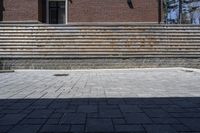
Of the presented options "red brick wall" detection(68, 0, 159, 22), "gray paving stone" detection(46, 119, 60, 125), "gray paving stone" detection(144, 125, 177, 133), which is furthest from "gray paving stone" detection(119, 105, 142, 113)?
"red brick wall" detection(68, 0, 159, 22)

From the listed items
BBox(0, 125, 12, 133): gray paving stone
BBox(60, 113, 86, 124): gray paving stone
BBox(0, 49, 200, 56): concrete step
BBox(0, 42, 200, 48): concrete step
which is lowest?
BBox(0, 125, 12, 133): gray paving stone

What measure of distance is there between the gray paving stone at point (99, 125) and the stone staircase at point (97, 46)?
13731 millimetres

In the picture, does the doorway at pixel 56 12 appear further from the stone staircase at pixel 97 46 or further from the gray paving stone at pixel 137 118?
the gray paving stone at pixel 137 118

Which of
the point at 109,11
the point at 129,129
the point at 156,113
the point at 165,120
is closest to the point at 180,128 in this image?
the point at 165,120

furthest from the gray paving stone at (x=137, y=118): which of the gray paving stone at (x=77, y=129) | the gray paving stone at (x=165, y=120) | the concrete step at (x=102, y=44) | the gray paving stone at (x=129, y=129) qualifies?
the concrete step at (x=102, y=44)

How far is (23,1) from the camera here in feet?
78.3

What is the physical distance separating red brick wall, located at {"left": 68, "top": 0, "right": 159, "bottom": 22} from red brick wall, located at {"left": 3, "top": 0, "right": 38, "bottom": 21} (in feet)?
8.62

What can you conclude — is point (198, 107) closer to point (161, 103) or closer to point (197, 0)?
point (161, 103)

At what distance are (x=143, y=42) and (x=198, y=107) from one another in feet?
42.1

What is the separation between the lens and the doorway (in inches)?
1014

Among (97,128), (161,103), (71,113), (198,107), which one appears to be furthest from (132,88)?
(97,128)

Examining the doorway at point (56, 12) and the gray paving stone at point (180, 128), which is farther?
the doorway at point (56, 12)

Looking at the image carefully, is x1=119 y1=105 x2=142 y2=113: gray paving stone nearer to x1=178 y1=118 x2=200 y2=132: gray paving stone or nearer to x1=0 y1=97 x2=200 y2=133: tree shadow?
x1=0 y1=97 x2=200 y2=133: tree shadow

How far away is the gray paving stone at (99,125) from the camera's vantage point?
5.46m
